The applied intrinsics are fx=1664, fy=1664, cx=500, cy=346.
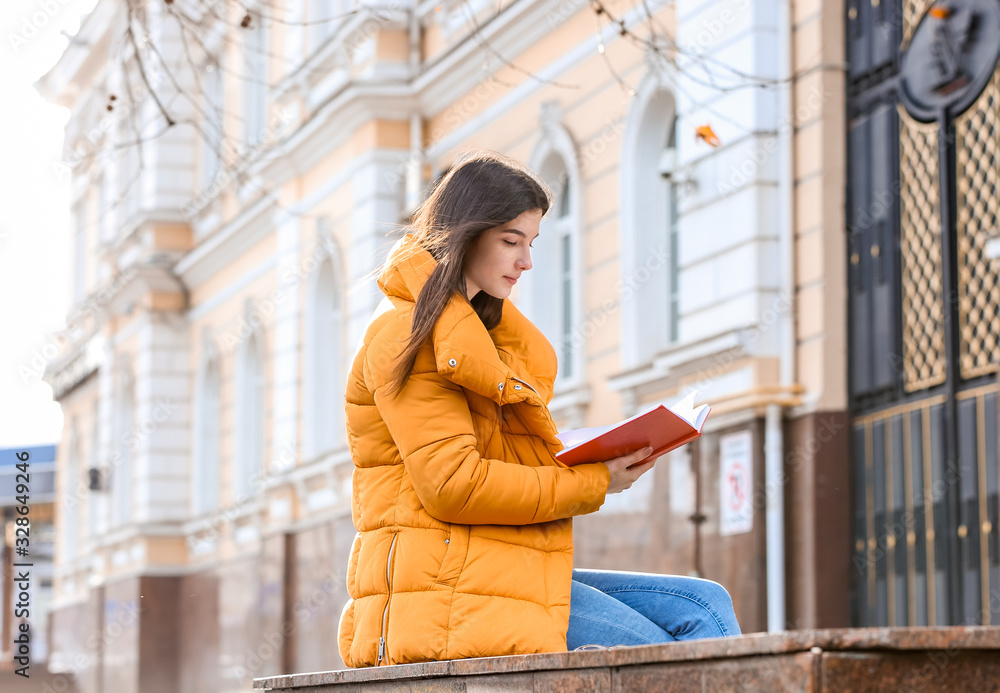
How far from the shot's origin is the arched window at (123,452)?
23938 mm

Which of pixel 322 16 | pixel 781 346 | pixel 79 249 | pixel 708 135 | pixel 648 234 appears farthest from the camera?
pixel 79 249

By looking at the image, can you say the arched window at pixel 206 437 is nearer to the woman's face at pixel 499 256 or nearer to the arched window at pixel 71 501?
the arched window at pixel 71 501

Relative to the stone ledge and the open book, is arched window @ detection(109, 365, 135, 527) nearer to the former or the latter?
the open book

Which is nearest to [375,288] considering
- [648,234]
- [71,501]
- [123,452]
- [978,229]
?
[648,234]

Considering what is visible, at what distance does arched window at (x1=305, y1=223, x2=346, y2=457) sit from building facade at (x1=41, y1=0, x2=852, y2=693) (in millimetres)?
35

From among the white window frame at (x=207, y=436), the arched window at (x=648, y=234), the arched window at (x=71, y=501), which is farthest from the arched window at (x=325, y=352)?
the arched window at (x=71, y=501)

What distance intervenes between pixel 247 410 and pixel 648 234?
972 cm

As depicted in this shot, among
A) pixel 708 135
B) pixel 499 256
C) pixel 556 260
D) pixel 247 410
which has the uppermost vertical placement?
pixel 708 135

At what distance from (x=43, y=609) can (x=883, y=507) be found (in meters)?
24.0

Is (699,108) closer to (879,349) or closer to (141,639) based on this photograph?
(879,349)

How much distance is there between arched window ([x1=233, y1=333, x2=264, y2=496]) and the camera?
2048 centimetres

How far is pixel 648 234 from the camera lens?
39.6 ft

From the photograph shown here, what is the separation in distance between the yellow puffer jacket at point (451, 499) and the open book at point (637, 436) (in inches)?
1.7

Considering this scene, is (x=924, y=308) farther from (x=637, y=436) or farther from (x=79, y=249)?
(x=79, y=249)
